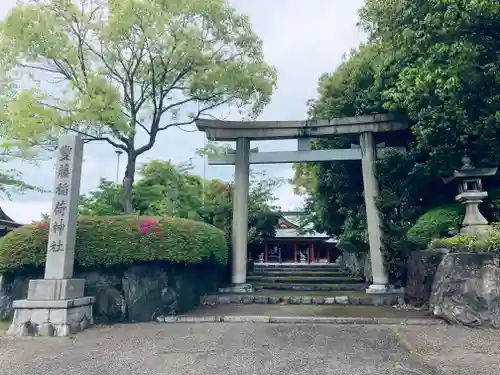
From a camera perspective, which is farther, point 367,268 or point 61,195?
point 367,268

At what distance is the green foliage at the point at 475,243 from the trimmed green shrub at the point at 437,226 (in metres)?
0.86

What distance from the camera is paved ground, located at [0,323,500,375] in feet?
14.2

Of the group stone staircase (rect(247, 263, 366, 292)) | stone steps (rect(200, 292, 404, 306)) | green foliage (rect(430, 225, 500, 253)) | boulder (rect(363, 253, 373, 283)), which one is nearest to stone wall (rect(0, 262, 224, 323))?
stone steps (rect(200, 292, 404, 306))

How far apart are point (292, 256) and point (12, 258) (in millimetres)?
17387

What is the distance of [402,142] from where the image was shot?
11.7 m

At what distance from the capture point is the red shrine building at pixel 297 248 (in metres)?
21.4

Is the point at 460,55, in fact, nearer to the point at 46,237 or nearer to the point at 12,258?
the point at 46,237

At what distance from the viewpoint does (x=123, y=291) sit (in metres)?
7.31

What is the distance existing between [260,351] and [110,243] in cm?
382

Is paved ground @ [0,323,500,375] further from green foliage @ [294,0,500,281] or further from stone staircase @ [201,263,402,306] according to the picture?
green foliage @ [294,0,500,281]

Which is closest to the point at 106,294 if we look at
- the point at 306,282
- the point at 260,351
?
the point at 260,351

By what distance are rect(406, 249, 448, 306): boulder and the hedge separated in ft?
16.9

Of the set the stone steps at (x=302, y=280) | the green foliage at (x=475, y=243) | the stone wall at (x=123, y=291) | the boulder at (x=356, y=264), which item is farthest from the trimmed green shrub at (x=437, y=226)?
the stone wall at (x=123, y=291)

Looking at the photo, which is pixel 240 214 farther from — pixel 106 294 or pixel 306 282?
pixel 106 294
